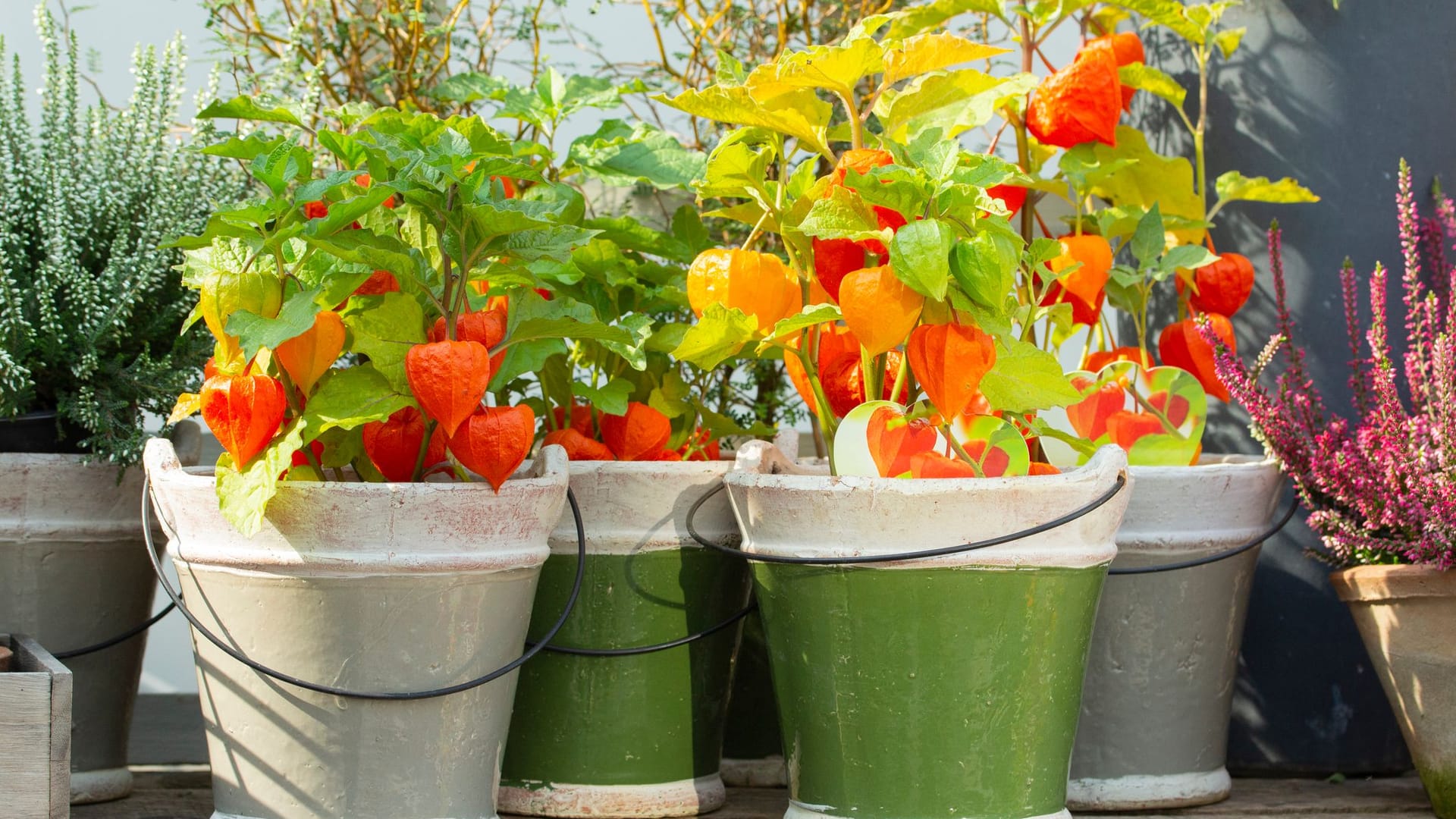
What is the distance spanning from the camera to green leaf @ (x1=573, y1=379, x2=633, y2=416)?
1147 mm

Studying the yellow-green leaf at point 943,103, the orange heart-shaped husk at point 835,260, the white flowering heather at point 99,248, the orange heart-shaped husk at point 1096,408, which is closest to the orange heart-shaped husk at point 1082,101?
the yellow-green leaf at point 943,103

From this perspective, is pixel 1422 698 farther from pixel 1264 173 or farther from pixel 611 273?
pixel 611 273

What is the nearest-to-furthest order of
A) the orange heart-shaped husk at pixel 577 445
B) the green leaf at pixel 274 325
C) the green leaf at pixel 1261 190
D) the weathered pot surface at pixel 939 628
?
the green leaf at pixel 274 325 → the weathered pot surface at pixel 939 628 → the orange heart-shaped husk at pixel 577 445 → the green leaf at pixel 1261 190

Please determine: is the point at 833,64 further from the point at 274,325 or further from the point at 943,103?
the point at 274,325

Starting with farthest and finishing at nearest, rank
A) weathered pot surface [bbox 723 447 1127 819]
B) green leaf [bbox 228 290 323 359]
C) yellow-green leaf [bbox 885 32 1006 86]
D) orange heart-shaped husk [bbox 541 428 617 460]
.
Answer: orange heart-shaped husk [bbox 541 428 617 460]
yellow-green leaf [bbox 885 32 1006 86]
weathered pot surface [bbox 723 447 1127 819]
green leaf [bbox 228 290 323 359]

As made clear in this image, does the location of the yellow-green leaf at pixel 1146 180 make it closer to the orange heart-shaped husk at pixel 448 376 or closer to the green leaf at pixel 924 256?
the green leaf at pixel 924 256

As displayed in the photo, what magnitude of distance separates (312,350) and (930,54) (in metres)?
0.56

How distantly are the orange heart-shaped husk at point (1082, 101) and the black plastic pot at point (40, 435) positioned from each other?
0.98 meters

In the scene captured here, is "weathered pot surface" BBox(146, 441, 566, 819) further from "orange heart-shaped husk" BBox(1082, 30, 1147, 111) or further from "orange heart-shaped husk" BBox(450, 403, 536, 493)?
A: "orange heart-shaped husk" BBox(1082, 30, 1147, 111)

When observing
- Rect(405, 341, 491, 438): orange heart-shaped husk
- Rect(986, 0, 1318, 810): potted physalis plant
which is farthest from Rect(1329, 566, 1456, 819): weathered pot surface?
Rect(405, 341, 491, 438): orange heart-shaped husk

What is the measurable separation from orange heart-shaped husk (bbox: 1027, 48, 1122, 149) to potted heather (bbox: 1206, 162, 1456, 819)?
0.85ft

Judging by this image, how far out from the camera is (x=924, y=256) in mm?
913

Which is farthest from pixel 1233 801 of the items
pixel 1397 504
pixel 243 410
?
pixel 243 410

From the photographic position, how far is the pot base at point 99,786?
1235mm
